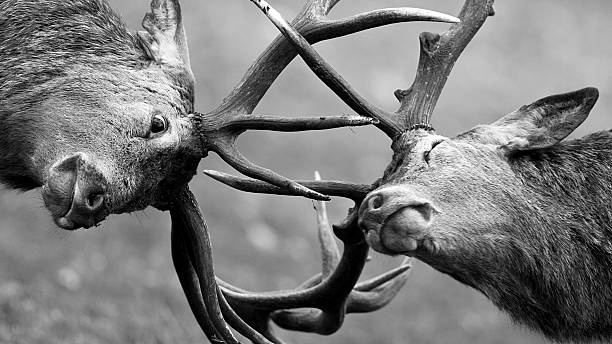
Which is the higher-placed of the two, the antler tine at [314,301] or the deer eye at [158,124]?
the deer eye at [158,124]

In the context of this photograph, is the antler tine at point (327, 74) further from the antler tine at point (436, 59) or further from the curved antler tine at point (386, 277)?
the curved antler tine at point (386, 277)

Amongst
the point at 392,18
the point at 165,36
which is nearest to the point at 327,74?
the point at 392,18

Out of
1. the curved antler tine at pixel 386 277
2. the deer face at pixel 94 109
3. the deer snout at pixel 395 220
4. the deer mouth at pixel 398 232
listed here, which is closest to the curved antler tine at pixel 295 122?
the deer face at pixel 94 109

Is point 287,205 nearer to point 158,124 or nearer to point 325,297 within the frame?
point 325,297

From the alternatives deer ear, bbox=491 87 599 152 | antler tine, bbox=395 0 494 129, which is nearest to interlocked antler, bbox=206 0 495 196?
antler tine, bbox=395 0 494 129

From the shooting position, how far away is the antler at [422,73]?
197 inches

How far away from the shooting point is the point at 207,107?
11.9 meters

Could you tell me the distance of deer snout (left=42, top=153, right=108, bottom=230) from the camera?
4.55 meters

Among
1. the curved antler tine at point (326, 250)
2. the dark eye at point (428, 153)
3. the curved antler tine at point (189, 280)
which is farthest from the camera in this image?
the curved antler tine at point (326, 250)

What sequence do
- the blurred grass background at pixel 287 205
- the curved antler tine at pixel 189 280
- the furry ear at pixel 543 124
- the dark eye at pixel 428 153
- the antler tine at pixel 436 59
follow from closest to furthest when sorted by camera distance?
the dark eye at pixel 428 153 → the furry ear at pixel 543 124 → the antler tine at pixel 436 59 → the curved antler tine at pixel 189 280 → the blurred grass background at pixel 287 205

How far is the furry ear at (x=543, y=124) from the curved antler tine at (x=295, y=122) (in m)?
0.59

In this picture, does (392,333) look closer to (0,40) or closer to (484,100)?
(484,100)

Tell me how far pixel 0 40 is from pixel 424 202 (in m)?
2.20

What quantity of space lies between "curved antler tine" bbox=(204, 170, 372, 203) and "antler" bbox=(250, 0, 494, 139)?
0.31m
